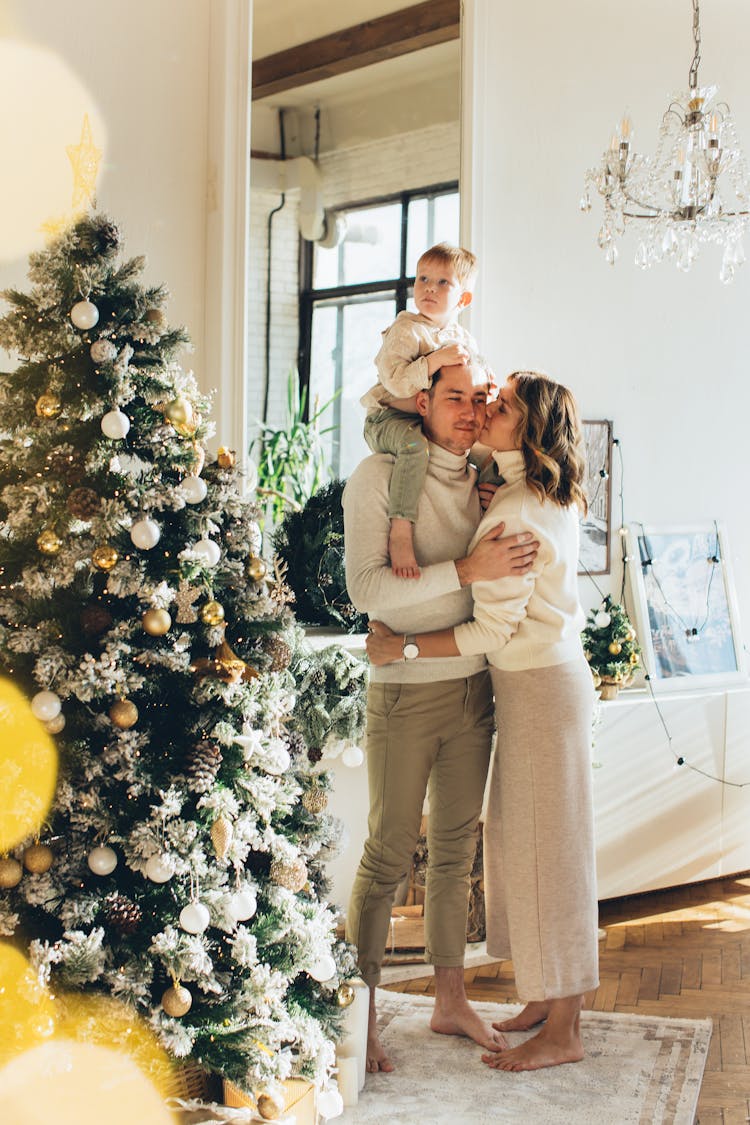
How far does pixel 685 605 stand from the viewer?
4.42 m

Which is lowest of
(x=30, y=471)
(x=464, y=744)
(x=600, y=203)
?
(x=464, y=744)

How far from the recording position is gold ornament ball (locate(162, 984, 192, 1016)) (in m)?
2.09

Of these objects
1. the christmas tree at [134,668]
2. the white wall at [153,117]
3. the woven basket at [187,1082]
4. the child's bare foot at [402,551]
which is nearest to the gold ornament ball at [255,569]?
the christmas tree at [134,668]

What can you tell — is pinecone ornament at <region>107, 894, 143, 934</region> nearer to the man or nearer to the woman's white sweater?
the man

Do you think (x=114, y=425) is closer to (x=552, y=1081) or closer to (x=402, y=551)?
(x=402, y=551)

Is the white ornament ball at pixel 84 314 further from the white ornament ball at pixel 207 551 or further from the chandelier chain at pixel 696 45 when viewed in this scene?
the chandelier chain at pixel 696 45

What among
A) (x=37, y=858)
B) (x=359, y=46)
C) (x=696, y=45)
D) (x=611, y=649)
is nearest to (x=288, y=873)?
(x=37, y=858)

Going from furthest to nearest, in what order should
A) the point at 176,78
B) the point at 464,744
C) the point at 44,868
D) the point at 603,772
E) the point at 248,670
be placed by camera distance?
1. the point at 603,772
2. the point at 176,78
3. the point at 464,744
4. the point at 248,670
5. the point at 44,868

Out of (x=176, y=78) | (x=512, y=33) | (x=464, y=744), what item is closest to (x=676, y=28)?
(x=512, y=33)

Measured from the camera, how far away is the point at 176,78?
3516 mm

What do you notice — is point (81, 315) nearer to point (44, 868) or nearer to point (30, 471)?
point (30, 471)

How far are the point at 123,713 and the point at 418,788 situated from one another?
36.0 inches

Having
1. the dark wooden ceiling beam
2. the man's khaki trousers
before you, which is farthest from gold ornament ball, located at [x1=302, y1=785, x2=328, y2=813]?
the dark wooden ceiling beam

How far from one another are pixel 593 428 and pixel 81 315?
264 cm
